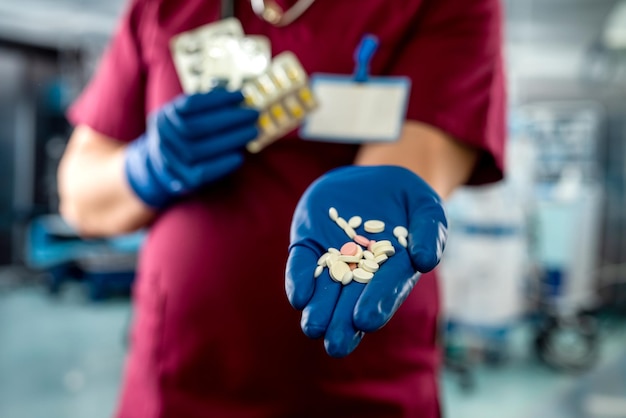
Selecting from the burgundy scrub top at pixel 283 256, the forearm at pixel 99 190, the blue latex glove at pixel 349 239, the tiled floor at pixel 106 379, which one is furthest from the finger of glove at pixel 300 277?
the tiled floor at pixel 106 379

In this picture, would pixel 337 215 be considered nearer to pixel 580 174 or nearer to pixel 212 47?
Result: pixel 212 47

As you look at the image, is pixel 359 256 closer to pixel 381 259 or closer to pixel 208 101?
pixel 381 259

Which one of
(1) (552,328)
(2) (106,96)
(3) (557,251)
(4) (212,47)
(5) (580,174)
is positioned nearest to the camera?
(4) (212,47)

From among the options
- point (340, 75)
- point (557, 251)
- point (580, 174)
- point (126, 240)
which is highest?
point (340, 75)

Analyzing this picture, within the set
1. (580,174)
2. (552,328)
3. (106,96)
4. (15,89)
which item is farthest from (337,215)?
(15,89)

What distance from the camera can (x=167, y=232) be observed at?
73 centimetres

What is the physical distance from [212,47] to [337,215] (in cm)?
30

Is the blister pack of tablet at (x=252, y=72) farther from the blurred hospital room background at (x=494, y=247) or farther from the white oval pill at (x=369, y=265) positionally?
the blurred hospital room background at (x=494, y=247)

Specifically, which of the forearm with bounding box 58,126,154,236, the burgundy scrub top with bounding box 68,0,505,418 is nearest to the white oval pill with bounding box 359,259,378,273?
the burgundy scrub top with bounding box 68,0,505,418

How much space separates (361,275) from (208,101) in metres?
0.35

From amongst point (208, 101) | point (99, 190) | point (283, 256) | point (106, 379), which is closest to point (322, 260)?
point (283, 256)

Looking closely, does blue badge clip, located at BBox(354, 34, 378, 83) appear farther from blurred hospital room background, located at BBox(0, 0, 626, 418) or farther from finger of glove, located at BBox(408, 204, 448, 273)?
blurred hospital room background, located at BBox(0, 0, 626, 418)

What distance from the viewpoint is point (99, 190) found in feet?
2.72

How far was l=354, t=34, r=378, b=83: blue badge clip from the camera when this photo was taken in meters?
0.61
